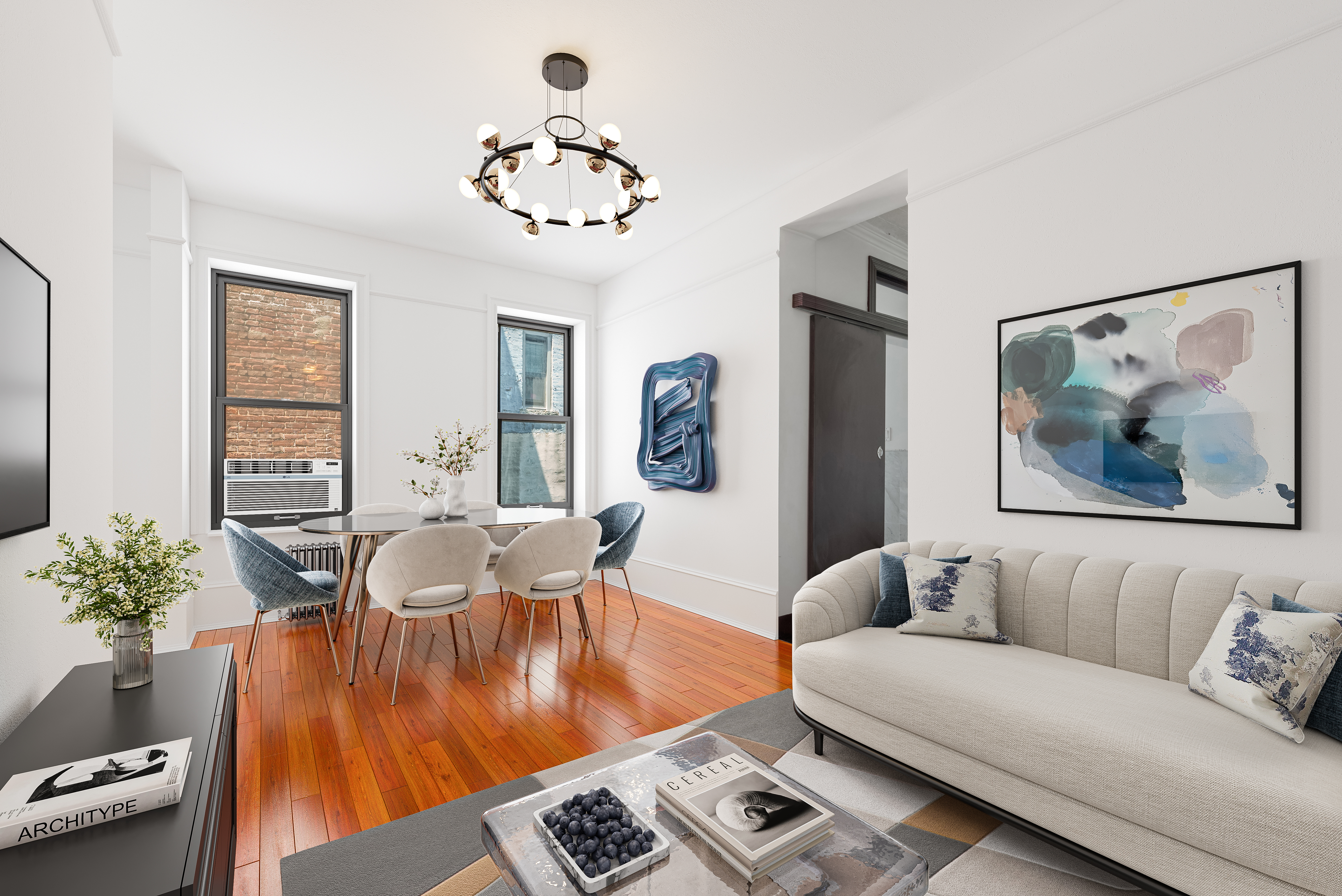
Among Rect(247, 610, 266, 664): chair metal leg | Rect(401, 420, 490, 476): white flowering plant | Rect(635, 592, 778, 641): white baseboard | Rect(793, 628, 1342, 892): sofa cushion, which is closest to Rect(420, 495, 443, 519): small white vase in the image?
Rect(401, 420, 490, 476): white flowering plant

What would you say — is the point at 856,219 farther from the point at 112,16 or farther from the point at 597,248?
the point at 112,16

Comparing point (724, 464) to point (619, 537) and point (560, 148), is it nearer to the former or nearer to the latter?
point (619, 537)

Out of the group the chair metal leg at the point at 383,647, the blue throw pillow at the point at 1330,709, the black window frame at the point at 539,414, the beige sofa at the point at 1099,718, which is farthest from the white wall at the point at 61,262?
the black window frame at the point at 539,414

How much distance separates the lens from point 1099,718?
5.46 feet

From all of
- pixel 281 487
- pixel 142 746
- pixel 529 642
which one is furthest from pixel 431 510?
pixel 142 746

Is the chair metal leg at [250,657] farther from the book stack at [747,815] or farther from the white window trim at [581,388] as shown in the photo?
the white window trim at [581,388]

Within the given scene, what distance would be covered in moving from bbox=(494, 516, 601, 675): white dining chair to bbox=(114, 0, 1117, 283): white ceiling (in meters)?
2.22

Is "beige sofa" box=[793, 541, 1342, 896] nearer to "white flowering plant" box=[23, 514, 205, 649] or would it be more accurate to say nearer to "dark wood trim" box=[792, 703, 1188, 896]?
"dark wood trim" box=[792, 703, 1188, 896]

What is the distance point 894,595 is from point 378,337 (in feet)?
14.1

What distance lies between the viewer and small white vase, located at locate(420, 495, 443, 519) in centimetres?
391

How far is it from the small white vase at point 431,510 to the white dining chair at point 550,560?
0.72 m

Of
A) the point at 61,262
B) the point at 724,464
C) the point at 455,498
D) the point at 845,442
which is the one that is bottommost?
the point at 455,498

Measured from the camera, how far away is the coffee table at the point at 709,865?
1163mm

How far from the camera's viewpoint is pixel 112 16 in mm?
2289
